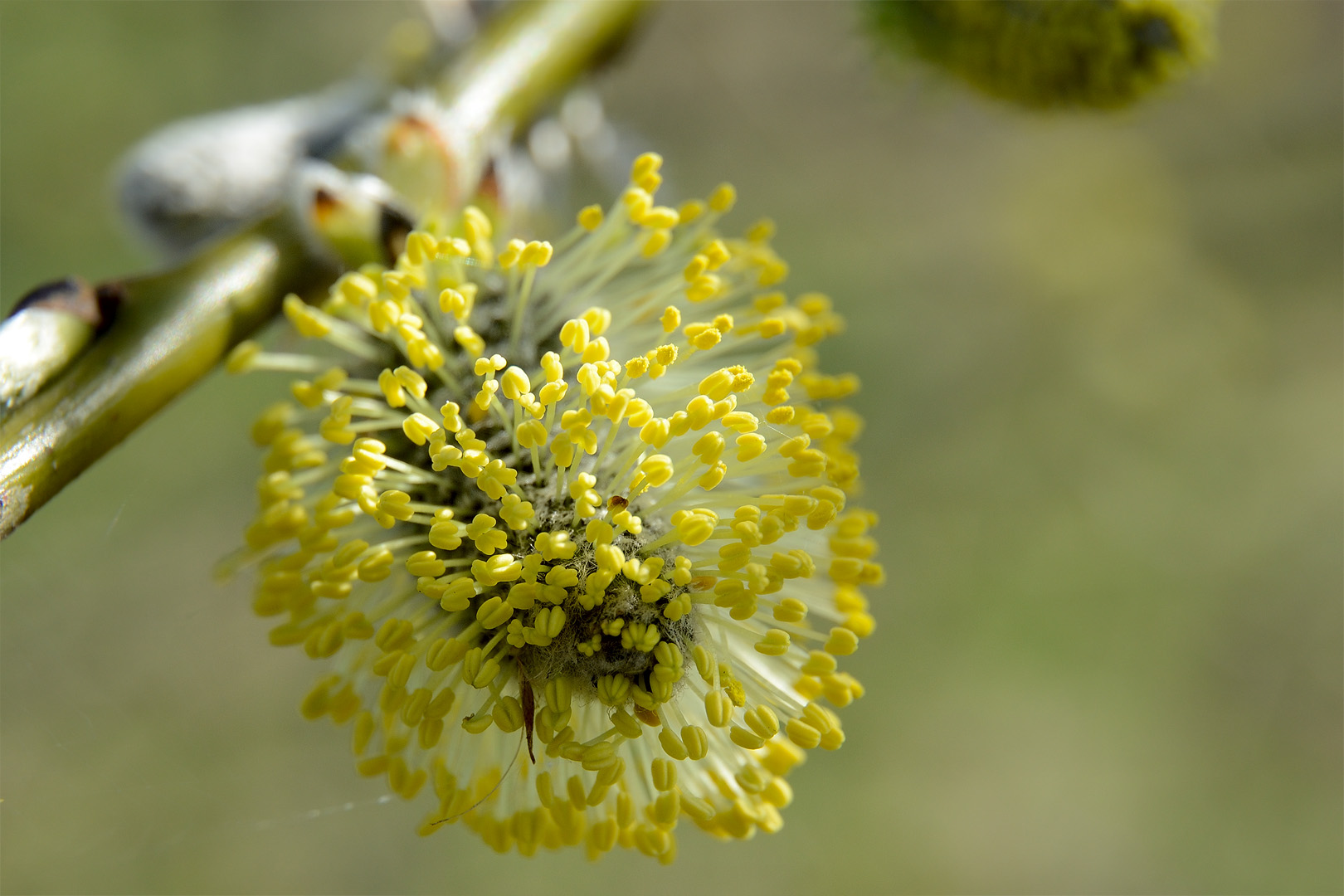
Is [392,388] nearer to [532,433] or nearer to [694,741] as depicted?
[532,433]

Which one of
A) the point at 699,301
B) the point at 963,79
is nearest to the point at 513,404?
the point at 699,301

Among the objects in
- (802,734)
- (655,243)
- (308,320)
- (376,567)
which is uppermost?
(308,320)

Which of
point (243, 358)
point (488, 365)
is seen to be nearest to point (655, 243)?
point (488, 365)

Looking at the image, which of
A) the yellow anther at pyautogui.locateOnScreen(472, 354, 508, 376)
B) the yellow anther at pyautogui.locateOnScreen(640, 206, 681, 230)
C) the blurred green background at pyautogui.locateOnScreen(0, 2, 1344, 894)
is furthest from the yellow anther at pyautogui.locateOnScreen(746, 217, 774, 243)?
the blurred green background at pyautogui.locateOnScreen(0, 2, 1344, 894)

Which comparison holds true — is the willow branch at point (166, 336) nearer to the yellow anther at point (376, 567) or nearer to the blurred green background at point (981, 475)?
the yellow anther at point (376, 567)

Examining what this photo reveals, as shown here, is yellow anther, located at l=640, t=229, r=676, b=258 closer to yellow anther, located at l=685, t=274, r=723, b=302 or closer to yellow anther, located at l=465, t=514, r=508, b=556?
yellow anther, located at l=685, t=274, r=723, b=302
